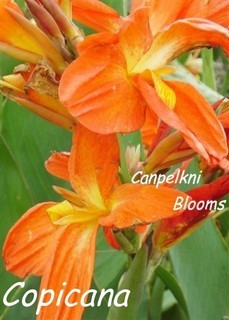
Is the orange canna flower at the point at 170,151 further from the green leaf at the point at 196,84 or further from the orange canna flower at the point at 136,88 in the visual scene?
the green leaf at the point at 196,84

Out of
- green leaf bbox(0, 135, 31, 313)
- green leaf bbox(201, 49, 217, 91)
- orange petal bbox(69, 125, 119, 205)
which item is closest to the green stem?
orange petal bbox(69, 125, 119, 205)

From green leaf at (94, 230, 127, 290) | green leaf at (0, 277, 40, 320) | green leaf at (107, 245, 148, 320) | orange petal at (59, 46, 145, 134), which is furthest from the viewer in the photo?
green leaf at (94, 230, 127, 290)

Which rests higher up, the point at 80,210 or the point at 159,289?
the point at 80,210

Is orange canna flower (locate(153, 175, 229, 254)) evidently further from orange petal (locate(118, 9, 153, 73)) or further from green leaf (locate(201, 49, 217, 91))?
green leaf (locate(201, 49, 217, 91))

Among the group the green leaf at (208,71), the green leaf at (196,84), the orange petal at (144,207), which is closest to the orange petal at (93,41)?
the orange petal at (144,207)

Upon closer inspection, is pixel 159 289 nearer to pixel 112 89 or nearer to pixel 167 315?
pixel 167 315

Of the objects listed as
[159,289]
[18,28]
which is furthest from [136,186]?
[159,289]
